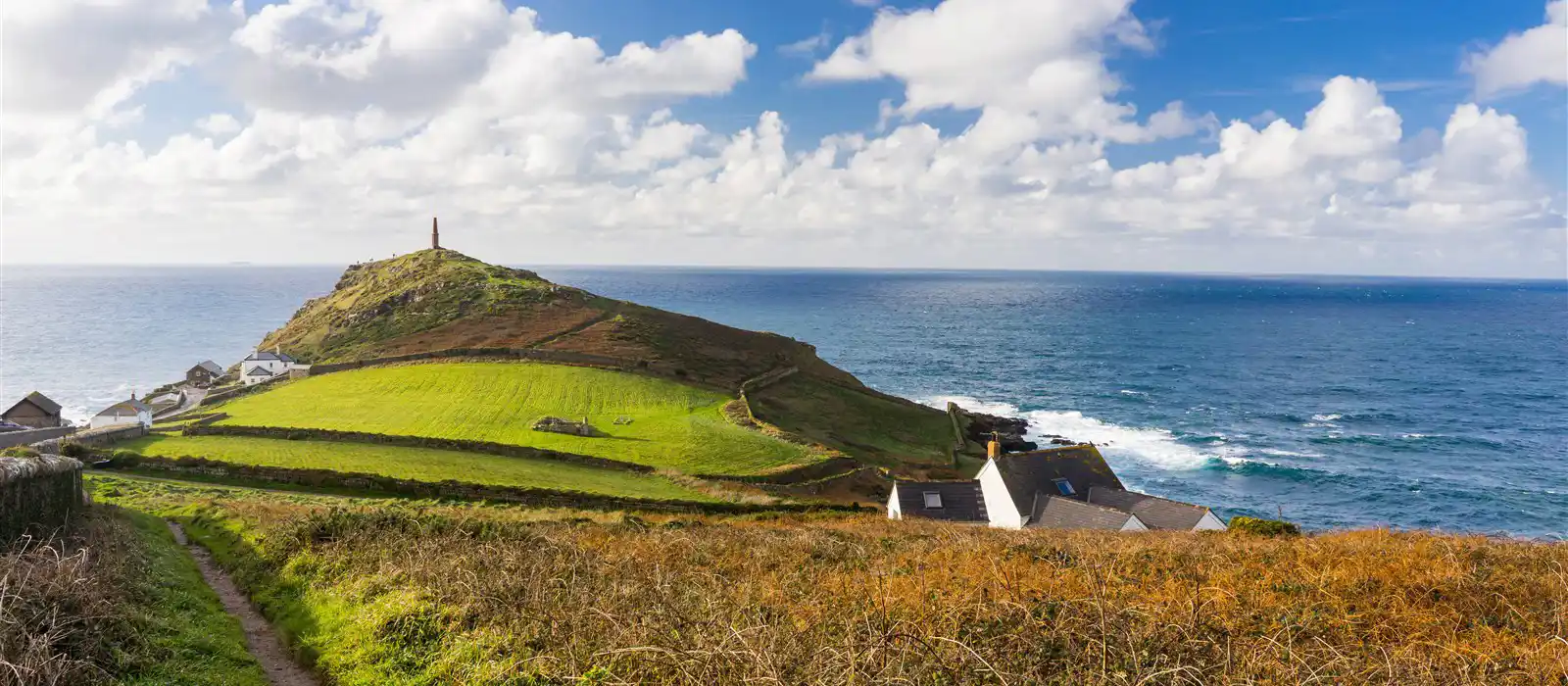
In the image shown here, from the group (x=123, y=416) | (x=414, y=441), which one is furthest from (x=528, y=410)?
(x=123, y=416)

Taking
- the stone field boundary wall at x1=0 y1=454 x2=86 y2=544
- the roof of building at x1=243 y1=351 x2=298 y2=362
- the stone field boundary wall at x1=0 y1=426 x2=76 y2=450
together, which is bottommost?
the stone field boundary wall at x1=0 y1=426 x2=76 y2=450

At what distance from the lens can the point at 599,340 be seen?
8519 cm

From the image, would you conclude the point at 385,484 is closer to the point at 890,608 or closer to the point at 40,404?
the point at 890,608

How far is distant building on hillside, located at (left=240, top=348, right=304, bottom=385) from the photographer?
259 ft

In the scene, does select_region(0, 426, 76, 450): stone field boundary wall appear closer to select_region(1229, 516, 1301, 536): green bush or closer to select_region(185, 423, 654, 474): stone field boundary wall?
select_region(185, 423, 654, 474): stone field boundary wall

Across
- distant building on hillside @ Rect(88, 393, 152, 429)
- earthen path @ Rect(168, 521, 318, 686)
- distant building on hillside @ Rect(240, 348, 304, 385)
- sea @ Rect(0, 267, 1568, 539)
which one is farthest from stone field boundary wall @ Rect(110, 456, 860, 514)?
distant building on hillside @ Rect(240, 348, 304, 385)

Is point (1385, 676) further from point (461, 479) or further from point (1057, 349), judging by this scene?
point (1057, 349)

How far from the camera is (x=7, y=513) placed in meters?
16.9

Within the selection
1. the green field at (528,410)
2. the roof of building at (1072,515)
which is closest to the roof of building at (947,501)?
the roof of building at (1072,515)

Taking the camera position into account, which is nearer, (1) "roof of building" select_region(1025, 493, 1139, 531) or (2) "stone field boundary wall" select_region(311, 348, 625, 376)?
(1) "roof of building" select_region(1025, 493, 1139, 531)

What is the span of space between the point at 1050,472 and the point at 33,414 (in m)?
75.5

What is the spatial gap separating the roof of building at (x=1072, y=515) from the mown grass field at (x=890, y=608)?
48.2 feet

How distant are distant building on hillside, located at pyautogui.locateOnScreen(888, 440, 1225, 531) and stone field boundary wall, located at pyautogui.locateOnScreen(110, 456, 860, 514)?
13590 millimetres

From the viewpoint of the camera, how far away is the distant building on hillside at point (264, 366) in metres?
78.8
